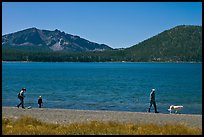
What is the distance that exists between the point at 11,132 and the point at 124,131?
139 inches

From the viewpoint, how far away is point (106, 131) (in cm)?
1234

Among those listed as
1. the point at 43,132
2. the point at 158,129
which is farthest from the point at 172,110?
the point at 43,132

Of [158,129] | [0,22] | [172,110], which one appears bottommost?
[172,110]

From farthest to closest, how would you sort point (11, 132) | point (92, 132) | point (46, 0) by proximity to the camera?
point (92, 132) < point (11, 132) < point (46, 0)

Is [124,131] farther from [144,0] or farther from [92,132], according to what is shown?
[144,0]

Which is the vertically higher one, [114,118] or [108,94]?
[114,118]

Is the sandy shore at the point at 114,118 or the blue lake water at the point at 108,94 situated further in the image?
the blue lake water at the point at 108,94

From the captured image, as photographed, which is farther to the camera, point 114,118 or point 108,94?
point 108,94

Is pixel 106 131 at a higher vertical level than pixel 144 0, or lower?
lower

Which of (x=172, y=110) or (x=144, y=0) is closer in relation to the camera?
(x=144, y=0)

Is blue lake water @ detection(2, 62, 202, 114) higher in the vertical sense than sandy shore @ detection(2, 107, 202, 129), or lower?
→ lower

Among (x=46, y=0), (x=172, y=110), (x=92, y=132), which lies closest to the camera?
(x=46, y=0)

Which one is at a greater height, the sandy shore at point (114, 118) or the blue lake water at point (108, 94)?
the sandy shore at point (114, 118)

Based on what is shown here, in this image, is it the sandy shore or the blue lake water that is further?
the blue lake water
